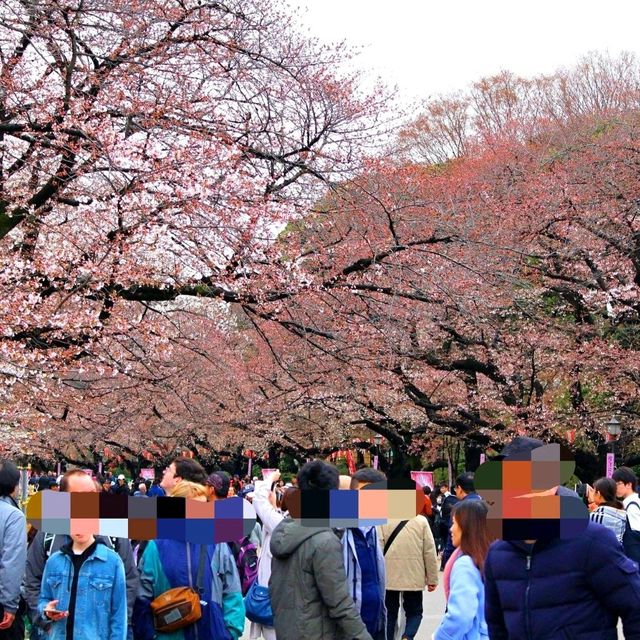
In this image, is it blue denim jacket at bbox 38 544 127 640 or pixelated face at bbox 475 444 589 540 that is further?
blue denim jacket at bbox 38 544 127 640

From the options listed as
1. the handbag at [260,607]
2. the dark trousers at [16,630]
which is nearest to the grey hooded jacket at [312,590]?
the handbag at [260,607]

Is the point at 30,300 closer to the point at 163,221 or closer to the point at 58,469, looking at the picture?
the point at 163,221

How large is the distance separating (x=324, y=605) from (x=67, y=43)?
9125 mm

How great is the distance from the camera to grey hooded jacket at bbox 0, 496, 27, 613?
610 cm

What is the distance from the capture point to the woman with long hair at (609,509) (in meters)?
8.57

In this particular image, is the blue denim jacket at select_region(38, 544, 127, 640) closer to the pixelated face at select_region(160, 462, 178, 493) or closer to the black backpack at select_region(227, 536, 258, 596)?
the pixelated face at select_region(160, 462, 178, 493)

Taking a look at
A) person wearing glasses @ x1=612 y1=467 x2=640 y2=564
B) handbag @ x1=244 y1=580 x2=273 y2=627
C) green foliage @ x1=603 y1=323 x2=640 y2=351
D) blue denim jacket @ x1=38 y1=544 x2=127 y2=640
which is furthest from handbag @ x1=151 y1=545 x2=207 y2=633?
green foliage @ x1=603 y1=323 x2=640 y2=351

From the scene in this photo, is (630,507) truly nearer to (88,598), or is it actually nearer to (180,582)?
(180,582)

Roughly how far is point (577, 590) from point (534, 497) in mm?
342

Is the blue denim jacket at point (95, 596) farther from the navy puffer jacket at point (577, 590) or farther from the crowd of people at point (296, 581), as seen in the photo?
the navy puffer jacket at point (577, 590)

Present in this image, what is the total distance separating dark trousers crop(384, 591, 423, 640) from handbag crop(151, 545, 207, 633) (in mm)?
3411

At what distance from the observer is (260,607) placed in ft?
21.2

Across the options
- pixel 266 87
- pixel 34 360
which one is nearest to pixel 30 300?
pixel 34 360

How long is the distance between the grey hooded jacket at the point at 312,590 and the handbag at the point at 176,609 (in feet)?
1.37
